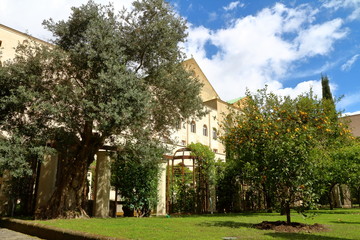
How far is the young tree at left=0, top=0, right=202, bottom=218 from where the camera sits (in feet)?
35.1

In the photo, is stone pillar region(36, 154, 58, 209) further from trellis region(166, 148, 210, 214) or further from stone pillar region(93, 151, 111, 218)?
trellis region(166, 148, 210, 214)

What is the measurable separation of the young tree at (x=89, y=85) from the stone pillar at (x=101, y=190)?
0.59 m

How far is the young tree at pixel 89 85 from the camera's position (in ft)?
35.1

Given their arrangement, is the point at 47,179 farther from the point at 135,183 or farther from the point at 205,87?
the point at 205,87

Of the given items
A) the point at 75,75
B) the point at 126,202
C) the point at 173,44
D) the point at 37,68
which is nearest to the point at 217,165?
the point at 126,202

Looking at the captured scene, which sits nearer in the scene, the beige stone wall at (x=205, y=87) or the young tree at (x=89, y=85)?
the young tree at (x=89, y=85)

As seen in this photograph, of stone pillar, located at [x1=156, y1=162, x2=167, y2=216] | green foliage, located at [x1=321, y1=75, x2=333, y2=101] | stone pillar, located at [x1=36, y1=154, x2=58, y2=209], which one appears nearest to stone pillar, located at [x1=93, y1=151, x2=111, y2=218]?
stone pillar, located at [x1=36, y1=154, x2=58, y2=209]

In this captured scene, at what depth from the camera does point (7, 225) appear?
10391 millimetres

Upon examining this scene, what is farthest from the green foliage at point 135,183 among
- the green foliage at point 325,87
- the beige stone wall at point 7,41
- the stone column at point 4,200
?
the green foliage at point 325,87

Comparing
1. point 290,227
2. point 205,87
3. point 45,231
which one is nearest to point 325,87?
point 205,87

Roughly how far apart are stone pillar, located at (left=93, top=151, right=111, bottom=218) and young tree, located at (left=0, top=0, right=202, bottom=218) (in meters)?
0.59

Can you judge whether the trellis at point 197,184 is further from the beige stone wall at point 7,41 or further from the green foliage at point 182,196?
the beige stone wall at point 7,41

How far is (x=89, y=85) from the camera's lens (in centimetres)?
1102

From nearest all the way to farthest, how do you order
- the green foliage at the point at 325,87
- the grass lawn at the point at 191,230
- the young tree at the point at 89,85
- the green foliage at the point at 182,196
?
the grass lawn at the point at 191,230
the young tree at the point at 89,85
the green foliage at the point at 182,196
the green foliage at the point at 325,87
